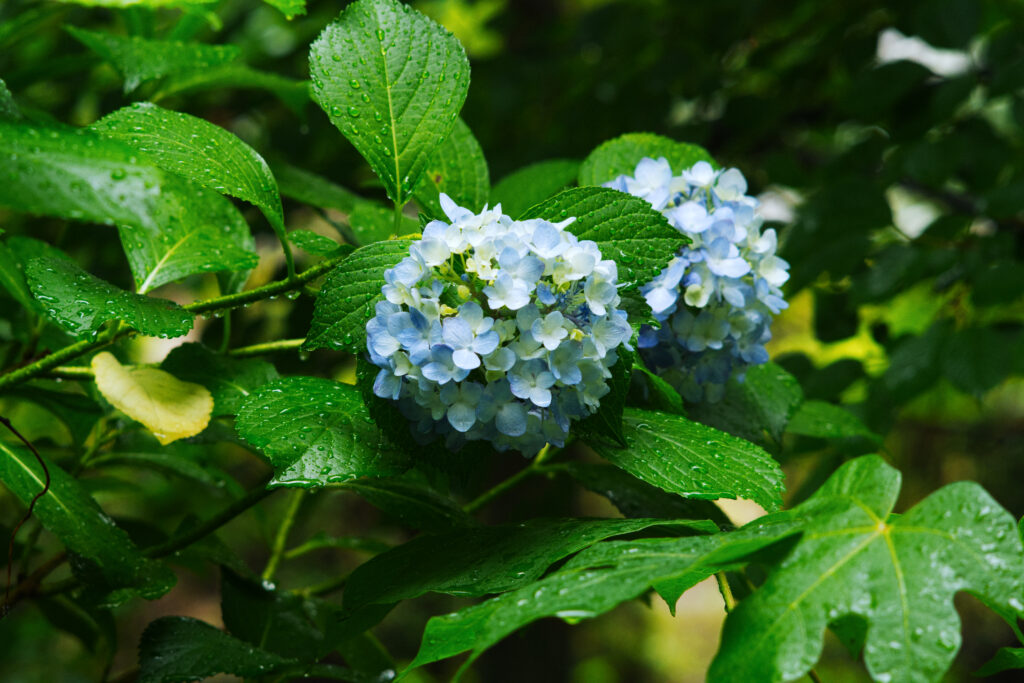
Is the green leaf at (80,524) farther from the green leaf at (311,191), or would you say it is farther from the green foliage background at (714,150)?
the green leaf at (311,191)

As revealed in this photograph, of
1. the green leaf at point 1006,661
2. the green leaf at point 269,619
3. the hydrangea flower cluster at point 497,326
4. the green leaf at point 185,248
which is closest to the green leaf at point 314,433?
the hydrangea flower cluster at point 497,326

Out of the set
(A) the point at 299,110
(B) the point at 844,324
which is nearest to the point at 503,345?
(A) the point at 299,110

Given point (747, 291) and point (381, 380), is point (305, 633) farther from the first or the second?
point (747, 291)

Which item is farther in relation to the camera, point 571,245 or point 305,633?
point 305,633

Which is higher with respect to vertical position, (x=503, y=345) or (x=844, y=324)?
(x=503, y=345)

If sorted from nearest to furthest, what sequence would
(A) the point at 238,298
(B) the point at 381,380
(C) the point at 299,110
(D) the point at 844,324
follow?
(B) the point at 381,380, (A) the point at 238,298, (C) the point at 299,110, (D) the point at 844,324

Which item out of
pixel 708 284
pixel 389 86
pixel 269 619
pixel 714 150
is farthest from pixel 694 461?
pixel 714 150

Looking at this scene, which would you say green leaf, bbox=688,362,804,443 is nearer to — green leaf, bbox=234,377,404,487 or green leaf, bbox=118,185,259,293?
green leaf, bbox=234,377,404,487
